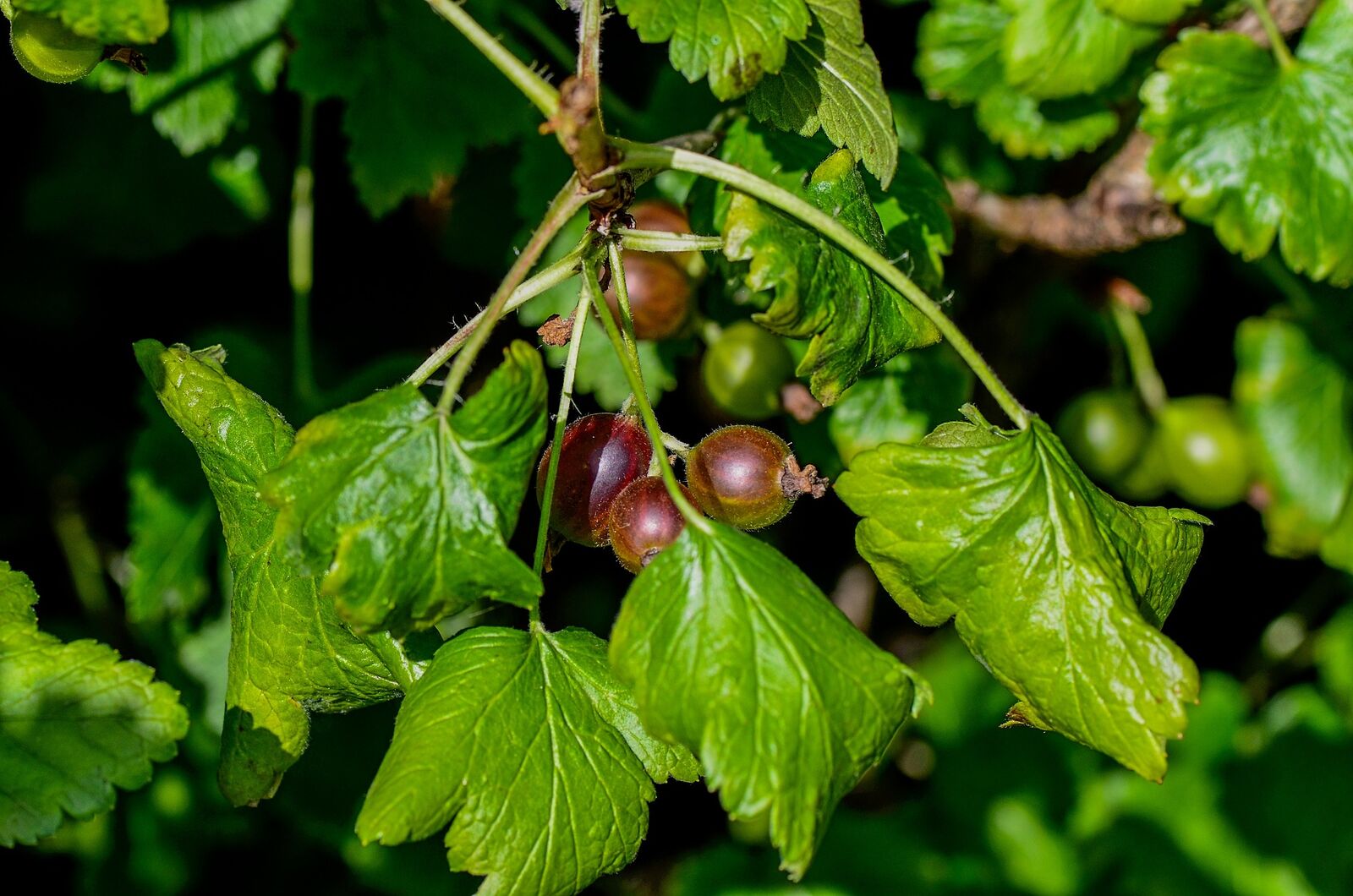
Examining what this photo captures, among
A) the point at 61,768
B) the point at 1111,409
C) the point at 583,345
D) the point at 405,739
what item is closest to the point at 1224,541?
the point at 1111,409

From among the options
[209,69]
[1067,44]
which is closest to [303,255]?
[209,69]

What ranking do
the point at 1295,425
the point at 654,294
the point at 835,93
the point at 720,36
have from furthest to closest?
the point at 1295,425, the point at 654,294, the point at 835,93, the point at 720,36

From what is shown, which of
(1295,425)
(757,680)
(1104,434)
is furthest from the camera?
(1295,425)

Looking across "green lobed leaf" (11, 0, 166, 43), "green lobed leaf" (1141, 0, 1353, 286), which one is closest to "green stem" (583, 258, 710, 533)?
"green lobed leaf" (11, 0, 166, 43)

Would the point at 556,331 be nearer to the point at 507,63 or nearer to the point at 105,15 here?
the point at 507,63

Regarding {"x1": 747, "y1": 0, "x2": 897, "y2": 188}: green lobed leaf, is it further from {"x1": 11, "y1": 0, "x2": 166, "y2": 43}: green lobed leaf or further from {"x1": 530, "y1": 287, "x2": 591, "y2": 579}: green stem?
{"x1": 11, "y1": 0, "x2": 166, "y2": 43}: green lobed leaf

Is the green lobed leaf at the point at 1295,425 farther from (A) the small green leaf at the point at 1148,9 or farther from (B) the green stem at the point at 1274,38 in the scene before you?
(A) the small green leaf at the point at 1148,9

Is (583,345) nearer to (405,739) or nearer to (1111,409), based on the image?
(405,739)
